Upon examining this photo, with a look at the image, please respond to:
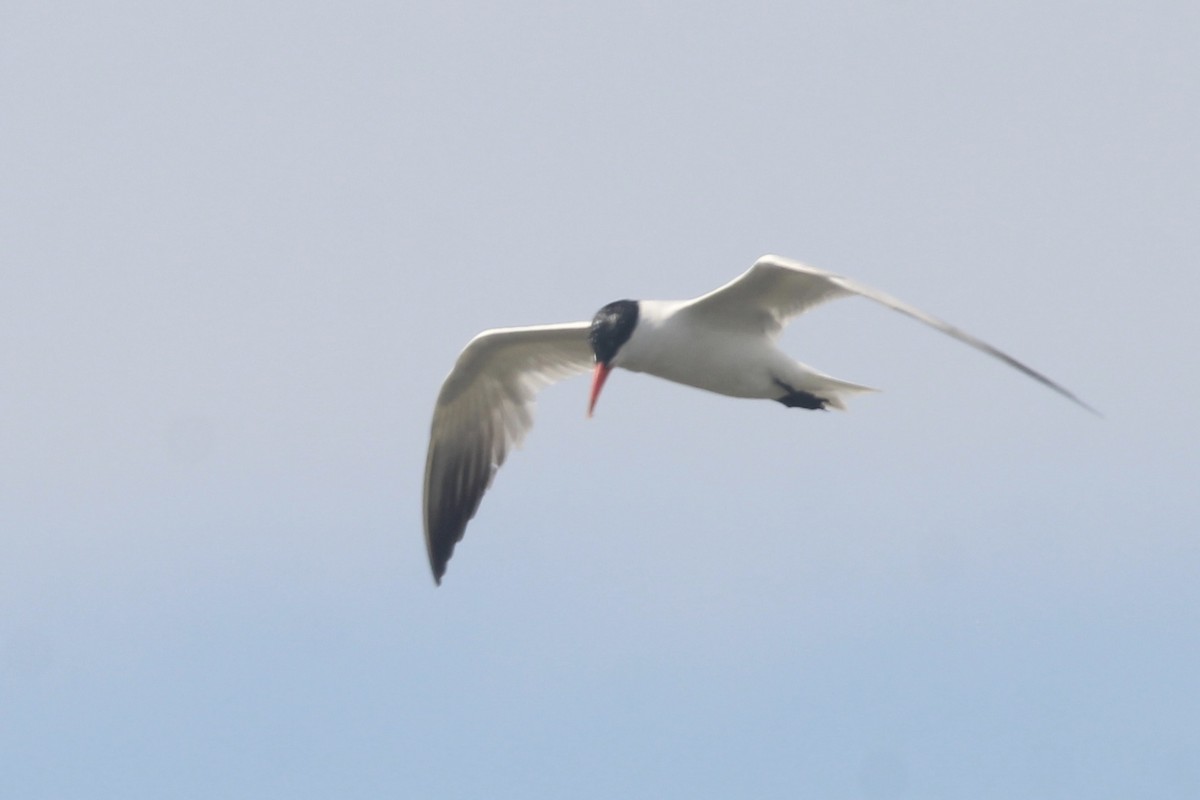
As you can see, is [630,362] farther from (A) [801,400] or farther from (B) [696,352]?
(A) [801,400]

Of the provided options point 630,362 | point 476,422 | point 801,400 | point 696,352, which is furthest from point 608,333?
point 476,422

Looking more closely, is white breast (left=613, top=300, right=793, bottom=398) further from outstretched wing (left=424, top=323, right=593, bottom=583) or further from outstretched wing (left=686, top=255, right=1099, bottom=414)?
outstretched wing (left=424, top=323, right=593, bottom=583)

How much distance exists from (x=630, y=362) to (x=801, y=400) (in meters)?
1.19

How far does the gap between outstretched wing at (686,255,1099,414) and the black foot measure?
1.45 ft

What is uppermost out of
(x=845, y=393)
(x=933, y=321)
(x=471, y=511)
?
(x=933, y=321)

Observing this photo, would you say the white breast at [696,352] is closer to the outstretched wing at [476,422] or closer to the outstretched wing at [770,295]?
the outstretched wing at [770,295]

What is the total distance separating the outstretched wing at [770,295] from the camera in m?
9.48

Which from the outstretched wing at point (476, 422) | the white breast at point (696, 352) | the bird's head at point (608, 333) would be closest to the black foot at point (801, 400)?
the white breast at point (696, 352)

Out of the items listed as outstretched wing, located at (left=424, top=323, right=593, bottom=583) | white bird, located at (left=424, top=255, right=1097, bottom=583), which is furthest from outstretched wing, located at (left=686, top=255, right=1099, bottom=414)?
outstretched wing, located at (left=424, top=323, right=593, bottom=583)

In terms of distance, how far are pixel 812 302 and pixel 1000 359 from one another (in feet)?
9.07

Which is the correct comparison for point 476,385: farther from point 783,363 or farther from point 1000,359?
point 1000,359

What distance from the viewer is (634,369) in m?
10.7

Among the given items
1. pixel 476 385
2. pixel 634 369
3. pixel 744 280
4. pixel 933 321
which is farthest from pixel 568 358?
pixel 933 321

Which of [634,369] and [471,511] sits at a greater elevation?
[634,369]
